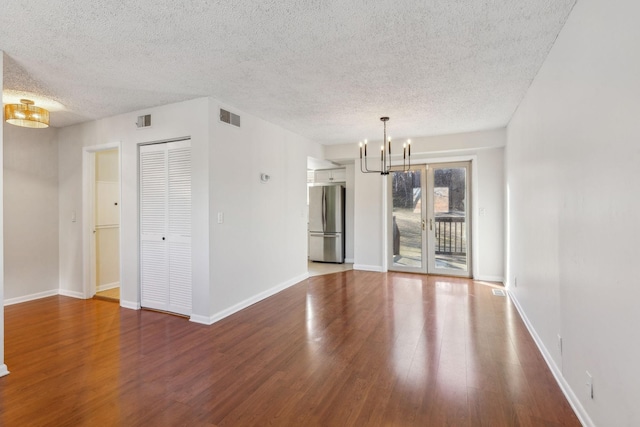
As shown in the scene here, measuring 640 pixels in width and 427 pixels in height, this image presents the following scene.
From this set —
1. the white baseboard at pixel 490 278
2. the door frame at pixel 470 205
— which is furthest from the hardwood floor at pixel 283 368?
the door frame at pixel 470 205

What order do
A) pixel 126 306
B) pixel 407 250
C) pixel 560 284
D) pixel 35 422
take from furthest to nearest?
1. pixel 407 250
2. pixel 126 306
3. pixel 560 284
4. pixel 35 422

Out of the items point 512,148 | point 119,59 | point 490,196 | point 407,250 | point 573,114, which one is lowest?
point 407,250

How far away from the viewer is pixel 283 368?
99.8 inches

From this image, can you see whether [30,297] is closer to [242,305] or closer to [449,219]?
[242,305]

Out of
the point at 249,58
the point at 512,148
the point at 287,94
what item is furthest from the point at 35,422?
the point at 512,148

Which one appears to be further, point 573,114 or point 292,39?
point 292,39

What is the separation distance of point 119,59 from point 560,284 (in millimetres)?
3934

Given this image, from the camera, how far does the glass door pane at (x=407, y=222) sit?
6066 mm

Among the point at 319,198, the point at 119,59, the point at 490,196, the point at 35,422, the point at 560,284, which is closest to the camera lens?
the point at 35,422

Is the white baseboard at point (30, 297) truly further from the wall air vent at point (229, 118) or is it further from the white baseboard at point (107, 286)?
the wall air vent at point (229, 118)

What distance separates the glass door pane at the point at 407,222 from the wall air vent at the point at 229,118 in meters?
3.53

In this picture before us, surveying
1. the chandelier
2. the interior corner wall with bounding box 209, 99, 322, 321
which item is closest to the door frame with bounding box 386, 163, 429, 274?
the chandelier

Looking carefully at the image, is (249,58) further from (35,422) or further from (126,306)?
(126,306)

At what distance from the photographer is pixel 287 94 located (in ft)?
11.4
